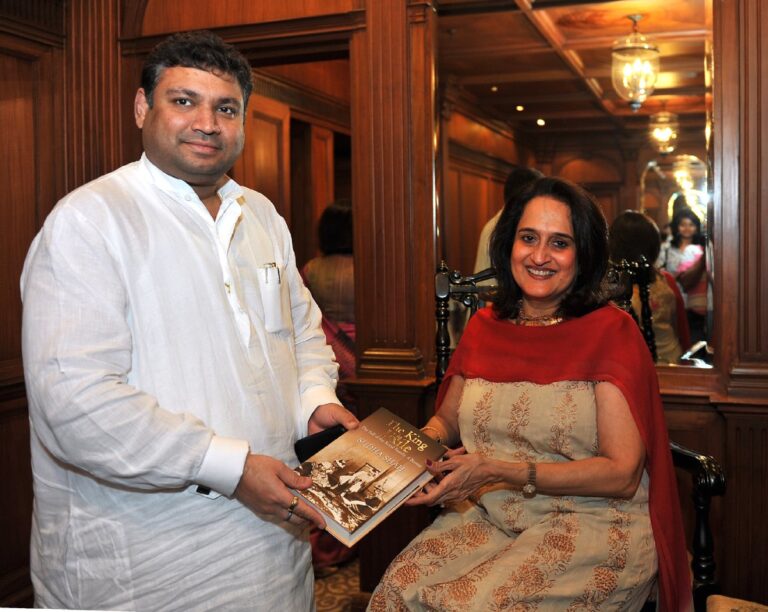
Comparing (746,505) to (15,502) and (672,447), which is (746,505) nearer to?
(672,447)

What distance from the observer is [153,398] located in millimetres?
1519

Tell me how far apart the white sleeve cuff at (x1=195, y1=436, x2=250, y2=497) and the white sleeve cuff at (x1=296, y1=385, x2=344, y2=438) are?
1.15 ft

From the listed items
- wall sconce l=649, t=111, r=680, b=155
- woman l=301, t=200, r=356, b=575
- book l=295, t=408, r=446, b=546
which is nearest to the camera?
book l=295, t=408, r=446, b=546

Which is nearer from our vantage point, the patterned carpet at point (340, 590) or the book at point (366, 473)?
Result: the book at point (366, 473)

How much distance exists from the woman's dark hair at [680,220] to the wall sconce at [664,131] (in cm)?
26

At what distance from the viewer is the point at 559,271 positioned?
2172 millimetres

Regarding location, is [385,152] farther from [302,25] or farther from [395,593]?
[395,593]

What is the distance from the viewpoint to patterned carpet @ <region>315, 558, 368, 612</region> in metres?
3.25

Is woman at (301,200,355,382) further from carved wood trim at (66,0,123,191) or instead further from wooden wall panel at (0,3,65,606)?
wooden wall panel at (0,3,65,606)

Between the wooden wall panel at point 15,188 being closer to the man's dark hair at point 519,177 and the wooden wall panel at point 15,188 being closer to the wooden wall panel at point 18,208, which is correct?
the wooden wall panel at point 18,208

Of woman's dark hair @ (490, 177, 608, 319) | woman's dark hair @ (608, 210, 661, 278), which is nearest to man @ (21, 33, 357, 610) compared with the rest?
woman's dark hair @ (490, 177, 608, 319)

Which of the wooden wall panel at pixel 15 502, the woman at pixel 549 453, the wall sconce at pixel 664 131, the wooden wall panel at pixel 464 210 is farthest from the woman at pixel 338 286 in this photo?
the woman at pixel 549 453

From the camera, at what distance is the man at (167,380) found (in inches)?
58.2

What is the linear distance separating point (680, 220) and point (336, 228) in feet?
5.54
